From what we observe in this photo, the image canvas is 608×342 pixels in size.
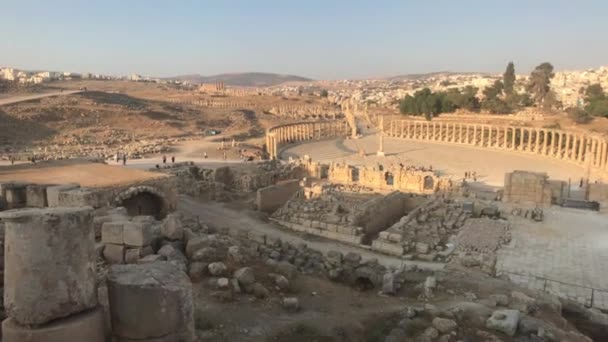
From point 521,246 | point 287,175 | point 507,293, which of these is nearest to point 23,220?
point 507,293

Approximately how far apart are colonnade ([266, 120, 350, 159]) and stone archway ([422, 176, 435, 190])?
787 inches

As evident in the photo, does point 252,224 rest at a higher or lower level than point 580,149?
lower

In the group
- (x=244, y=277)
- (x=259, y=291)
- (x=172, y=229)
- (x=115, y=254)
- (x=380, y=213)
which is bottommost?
(x=380, y=213)

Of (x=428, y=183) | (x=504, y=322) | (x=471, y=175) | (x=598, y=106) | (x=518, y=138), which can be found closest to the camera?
(x=504, y=322)

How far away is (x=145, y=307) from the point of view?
19.7 ft

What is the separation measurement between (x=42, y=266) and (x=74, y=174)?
1516 cm

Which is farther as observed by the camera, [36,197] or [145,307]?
[36,197]

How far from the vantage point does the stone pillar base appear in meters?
5.54

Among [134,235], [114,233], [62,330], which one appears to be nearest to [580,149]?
[134,235]

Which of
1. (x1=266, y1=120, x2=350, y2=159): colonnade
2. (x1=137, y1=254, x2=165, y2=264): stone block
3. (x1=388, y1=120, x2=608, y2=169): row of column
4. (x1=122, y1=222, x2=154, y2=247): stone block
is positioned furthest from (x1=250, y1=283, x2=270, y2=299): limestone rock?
(x1=266, y1=120, x2=350, y2=159): colonnade

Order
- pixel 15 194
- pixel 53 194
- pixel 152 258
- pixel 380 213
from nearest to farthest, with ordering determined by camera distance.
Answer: pixel 152 258
pixel 53 194
pixel 15 194
pixel 380 213

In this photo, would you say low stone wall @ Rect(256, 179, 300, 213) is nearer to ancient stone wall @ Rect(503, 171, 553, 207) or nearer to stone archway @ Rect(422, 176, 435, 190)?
stone archway @ Rect(422, 176, 435, 190)

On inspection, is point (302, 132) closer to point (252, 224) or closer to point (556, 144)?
point (556, 144)

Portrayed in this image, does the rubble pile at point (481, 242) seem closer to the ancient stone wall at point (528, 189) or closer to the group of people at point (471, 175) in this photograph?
the ancient stone wall at point (528, 189)
